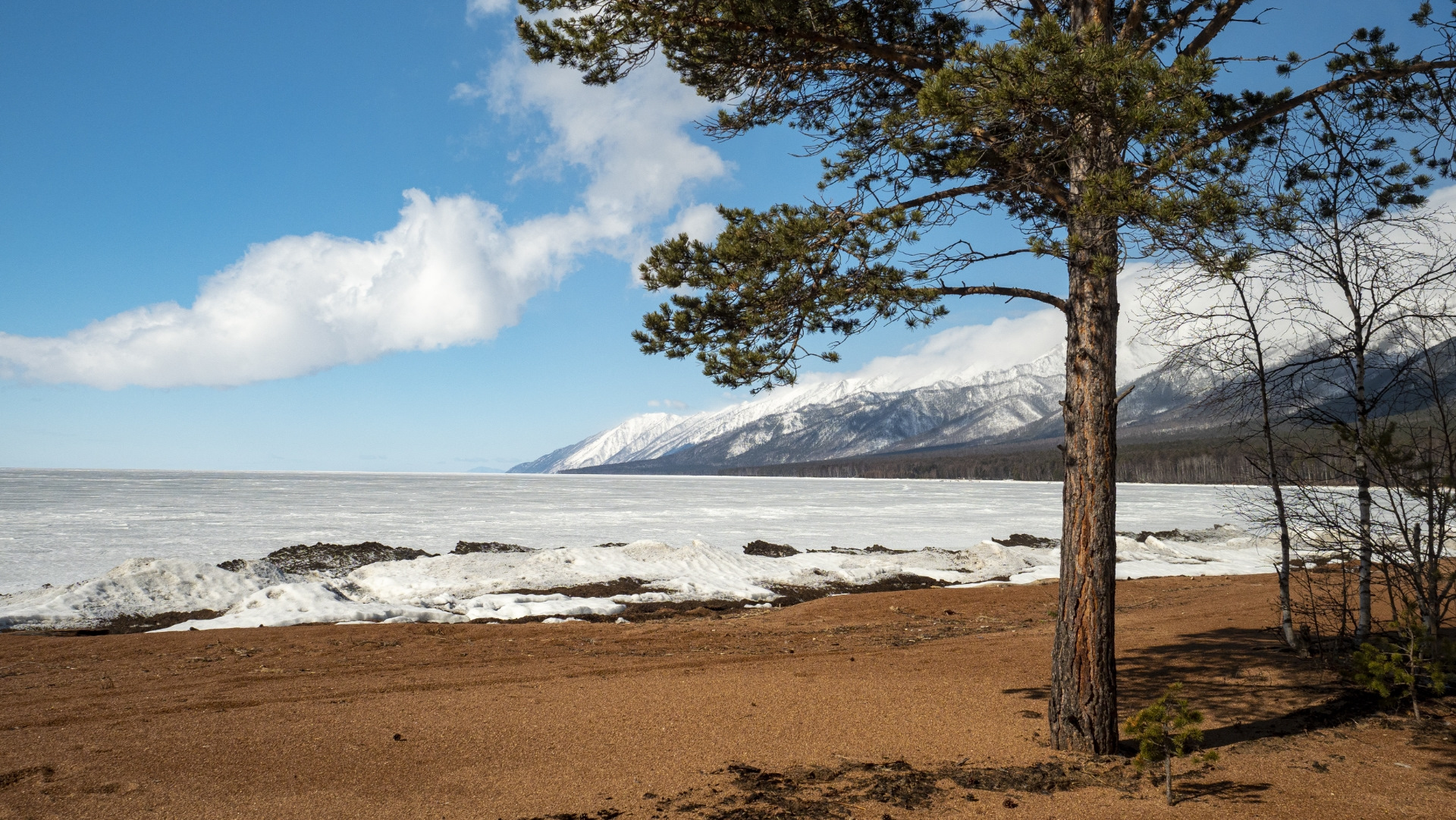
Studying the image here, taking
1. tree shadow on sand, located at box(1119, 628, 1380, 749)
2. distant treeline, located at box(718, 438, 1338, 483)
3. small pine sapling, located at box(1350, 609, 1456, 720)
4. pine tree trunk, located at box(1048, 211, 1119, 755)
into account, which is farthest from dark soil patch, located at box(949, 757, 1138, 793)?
distant treeline, located at box(718, 438, 1338, 483)

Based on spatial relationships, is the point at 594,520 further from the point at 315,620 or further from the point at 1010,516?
the point at 315,620

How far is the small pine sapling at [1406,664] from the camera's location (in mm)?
5062

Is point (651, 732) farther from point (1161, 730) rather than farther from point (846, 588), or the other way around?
point (846, 588)

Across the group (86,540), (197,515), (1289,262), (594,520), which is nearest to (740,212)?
(1289,262)

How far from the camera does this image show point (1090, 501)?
479cm

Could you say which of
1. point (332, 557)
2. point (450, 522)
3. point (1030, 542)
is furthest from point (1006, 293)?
point (450, 522)

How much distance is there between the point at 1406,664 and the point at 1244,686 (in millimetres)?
1114

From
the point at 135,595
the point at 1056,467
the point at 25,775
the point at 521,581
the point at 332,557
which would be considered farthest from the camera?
the point at 1056,467

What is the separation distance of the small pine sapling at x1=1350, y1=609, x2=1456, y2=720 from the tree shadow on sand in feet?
0.89

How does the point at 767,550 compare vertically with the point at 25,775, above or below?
below

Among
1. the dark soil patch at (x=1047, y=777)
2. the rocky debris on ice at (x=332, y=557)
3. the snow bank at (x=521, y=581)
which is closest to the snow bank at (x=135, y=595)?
the snow bank at (x=521, y=581)

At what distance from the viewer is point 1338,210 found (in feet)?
21.9

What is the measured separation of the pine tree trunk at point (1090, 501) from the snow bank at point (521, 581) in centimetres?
750

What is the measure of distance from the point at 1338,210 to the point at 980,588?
9091 millimetres
